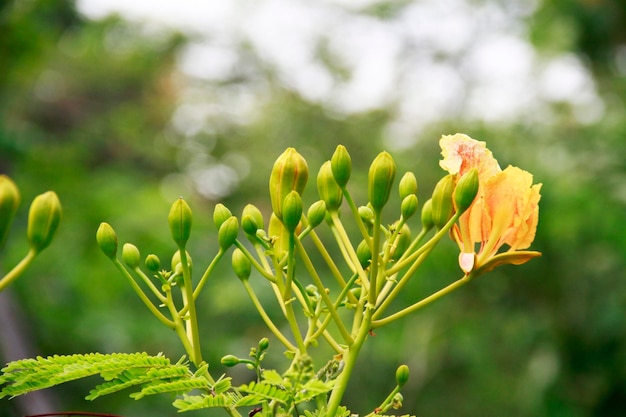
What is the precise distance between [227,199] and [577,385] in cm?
598

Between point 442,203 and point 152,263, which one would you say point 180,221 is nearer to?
point 152,263

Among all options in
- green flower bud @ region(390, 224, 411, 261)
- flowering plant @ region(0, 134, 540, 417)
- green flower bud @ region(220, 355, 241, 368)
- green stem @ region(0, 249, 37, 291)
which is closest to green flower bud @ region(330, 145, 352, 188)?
flowering plant @ region(0, 134, 540, 417)

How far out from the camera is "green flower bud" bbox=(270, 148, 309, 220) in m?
0.90

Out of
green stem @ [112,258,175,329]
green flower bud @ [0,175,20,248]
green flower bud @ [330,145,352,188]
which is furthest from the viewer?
green flower bud @ [330,145,352,188]

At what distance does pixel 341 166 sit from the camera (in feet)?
2.87

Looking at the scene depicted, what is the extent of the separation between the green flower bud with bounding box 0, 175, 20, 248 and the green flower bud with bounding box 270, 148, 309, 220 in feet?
1.11

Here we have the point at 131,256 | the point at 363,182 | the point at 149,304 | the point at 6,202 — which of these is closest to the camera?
the point at 6,202

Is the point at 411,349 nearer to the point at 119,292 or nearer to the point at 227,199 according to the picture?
the point at 119,292

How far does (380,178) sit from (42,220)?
374mm

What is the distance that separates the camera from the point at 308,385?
0.74 meters

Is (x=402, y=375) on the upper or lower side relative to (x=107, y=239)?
lower

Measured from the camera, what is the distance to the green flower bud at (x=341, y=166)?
2.87 ft

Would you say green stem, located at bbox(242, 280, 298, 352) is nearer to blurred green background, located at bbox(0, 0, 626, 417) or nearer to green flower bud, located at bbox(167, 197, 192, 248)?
green flower bud, located at bbox(167, 197, 192, 248)

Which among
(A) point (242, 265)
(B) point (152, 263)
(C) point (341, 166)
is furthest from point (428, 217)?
(B) point (152, 263)
